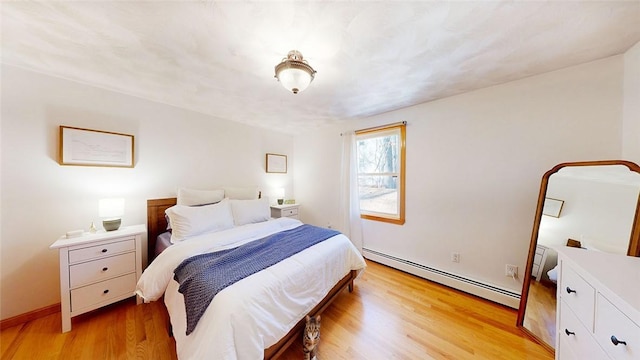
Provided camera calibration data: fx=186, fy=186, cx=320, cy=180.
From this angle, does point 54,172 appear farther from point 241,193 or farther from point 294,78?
point 294,78

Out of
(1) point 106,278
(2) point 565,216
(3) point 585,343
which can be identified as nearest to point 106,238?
(1) point 106,278

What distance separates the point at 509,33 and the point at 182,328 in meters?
2.84

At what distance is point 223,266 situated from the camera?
52.6 inches

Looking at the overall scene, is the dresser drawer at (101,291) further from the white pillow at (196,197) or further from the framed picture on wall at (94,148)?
the framed picture on wall at (94,148)

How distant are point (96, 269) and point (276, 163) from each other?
2.58m

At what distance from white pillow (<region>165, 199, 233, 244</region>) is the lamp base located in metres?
0.43

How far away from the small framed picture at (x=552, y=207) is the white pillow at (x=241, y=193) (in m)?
3.38

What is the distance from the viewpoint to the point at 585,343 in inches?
36.4

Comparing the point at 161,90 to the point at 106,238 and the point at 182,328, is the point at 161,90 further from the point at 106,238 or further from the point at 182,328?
the point at 182,328

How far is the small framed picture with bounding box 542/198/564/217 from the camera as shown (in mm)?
1523

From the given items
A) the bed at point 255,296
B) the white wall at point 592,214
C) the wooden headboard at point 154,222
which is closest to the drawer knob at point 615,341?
the white wall at point 592,214

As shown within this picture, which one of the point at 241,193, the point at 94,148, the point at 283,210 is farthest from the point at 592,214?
the point at 94,148

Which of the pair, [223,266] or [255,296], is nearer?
[255,296]

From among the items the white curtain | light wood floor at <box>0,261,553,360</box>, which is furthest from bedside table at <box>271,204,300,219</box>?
light wood floor at <box>0,261,553,360</box>
